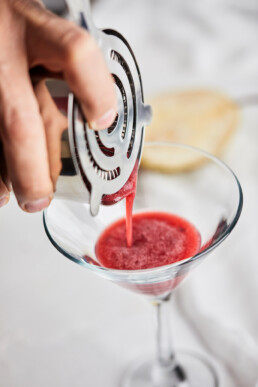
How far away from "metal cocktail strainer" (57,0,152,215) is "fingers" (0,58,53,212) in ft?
0.13

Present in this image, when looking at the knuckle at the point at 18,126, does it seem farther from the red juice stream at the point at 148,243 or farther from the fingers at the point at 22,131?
the red juice stream at the point at 148,243

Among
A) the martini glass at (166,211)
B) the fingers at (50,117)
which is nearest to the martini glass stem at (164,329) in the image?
the martini glass at (166,211)

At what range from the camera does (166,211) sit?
3.04 feet

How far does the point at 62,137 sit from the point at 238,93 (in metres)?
0.86

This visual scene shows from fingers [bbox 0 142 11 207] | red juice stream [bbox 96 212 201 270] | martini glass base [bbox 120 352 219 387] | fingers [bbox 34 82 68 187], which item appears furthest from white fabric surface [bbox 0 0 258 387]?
fingers [bbox 34 82 68 187]

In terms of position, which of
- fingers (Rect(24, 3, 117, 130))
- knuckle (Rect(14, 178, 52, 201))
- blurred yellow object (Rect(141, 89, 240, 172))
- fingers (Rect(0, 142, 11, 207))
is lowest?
blurred yellow object (Rect(141, 89, 240, 172))

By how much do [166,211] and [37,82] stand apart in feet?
1.50

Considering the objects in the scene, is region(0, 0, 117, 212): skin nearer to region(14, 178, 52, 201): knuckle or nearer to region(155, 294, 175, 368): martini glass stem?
region(14, 178, 52, 201): knuckle

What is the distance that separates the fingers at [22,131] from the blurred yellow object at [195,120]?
1.89ft

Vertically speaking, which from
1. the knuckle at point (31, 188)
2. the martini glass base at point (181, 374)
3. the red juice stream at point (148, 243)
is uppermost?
the knuckle at point (31, 188)

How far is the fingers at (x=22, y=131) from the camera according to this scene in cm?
47

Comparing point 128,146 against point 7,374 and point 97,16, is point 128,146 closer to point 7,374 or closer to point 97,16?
point 7,374

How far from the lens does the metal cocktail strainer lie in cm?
52

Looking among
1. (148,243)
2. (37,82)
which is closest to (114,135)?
(37,82)
